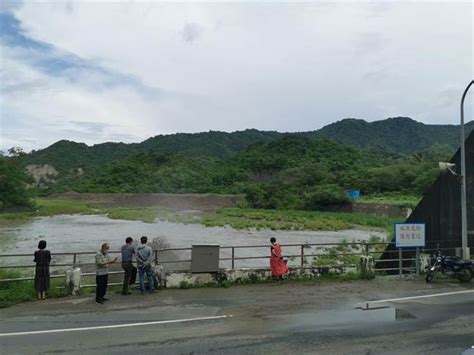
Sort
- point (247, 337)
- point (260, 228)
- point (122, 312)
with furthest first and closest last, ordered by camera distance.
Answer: point (260, 228) < point (122, 312) < point (247, 337)

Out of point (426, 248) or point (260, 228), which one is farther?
point (260, 228)

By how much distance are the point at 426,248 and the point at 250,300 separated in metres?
8.16

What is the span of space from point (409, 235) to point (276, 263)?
452cm

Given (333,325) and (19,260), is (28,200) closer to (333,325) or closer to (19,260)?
(19,260)

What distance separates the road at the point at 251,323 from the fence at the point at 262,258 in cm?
172

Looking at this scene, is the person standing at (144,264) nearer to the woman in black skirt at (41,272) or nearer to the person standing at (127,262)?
the person standing at (127,262)

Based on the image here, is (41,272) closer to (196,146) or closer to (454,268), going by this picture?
(454,268)

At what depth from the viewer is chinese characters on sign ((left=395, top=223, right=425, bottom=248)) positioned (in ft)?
46.5

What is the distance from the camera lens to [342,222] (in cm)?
6322

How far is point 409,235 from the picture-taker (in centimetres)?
A: 1433

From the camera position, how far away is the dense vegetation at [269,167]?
94500 mm

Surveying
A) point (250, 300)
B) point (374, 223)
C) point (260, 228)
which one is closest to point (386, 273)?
point (250, 300)

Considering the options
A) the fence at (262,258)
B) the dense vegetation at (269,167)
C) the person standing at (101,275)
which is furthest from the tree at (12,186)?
the person standing at (101,275)

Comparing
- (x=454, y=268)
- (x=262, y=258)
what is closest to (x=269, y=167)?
(x=262, y=258)
